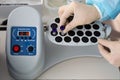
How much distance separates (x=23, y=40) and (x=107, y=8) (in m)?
0.27

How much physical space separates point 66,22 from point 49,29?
0.06 meters

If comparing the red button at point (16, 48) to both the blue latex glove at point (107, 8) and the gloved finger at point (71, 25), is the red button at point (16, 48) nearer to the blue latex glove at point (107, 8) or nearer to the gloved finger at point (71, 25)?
the gloved finger at point (71, 25)

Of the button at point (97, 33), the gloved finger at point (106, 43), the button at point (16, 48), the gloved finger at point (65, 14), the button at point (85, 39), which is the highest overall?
the gloved finger at point (65, 14)

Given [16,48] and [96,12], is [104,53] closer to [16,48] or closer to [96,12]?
[96,12]

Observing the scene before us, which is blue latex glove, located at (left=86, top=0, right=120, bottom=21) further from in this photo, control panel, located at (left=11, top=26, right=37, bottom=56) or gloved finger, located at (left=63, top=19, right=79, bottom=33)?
control panel, located at (left=11, top=26, right=37, bottom=56)

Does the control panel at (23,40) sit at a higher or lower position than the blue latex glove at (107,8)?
lower

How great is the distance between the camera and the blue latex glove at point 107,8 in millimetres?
689

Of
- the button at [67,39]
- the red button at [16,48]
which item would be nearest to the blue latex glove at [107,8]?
the button at [67,39]

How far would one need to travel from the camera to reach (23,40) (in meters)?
0.64

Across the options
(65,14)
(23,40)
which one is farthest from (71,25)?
(23,40)

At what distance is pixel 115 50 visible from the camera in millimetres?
664

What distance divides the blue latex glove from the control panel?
21 centimetres

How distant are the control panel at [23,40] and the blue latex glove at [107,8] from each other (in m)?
0.21

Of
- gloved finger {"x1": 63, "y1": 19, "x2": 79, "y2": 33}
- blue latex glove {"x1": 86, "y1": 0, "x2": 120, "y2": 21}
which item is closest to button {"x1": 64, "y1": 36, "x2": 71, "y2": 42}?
gloved finger {"x1": 63, "y1": 19, "x2": 79, "y2": 33}
